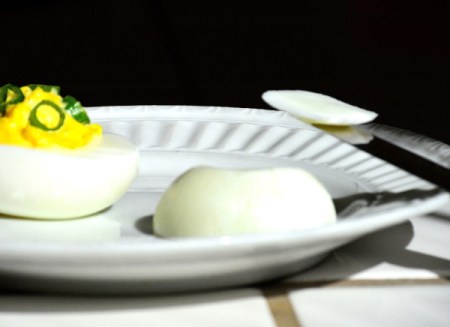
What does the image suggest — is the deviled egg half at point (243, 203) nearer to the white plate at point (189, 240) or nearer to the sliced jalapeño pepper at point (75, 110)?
the white plate at point (189, 240)

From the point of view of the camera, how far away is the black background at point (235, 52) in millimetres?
2076

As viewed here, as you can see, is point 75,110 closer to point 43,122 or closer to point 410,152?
point 43,122

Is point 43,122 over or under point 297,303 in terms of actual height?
over

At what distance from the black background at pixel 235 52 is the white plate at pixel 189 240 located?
3.14 ft

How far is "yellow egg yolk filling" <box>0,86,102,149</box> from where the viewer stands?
2.24 feet

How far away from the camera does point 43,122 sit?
0.69m

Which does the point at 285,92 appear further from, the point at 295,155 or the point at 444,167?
the point at 444,167

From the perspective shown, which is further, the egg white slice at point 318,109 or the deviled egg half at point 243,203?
the egg white slice at point 318,109

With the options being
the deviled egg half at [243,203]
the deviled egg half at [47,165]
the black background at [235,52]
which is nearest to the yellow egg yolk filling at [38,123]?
the deviled egg half at [47,165]

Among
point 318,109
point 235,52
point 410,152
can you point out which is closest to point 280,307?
point 410,152

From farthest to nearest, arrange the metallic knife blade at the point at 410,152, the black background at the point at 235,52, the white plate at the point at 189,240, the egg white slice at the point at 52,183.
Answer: the black background at the point at 235,52, the egg white slice at the point at 52,183, the metallic knife blade at the point at 410,152, the white plate at the point at 189,240

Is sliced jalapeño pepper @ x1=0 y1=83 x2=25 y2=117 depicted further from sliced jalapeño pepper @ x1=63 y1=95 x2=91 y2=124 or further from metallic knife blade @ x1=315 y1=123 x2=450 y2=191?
metallic knife blade @ x1=315 y1=123 x2=450 y2=191

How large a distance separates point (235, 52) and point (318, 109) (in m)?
1.74

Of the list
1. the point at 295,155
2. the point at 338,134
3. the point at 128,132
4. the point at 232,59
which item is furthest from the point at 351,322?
the point at 232,59
